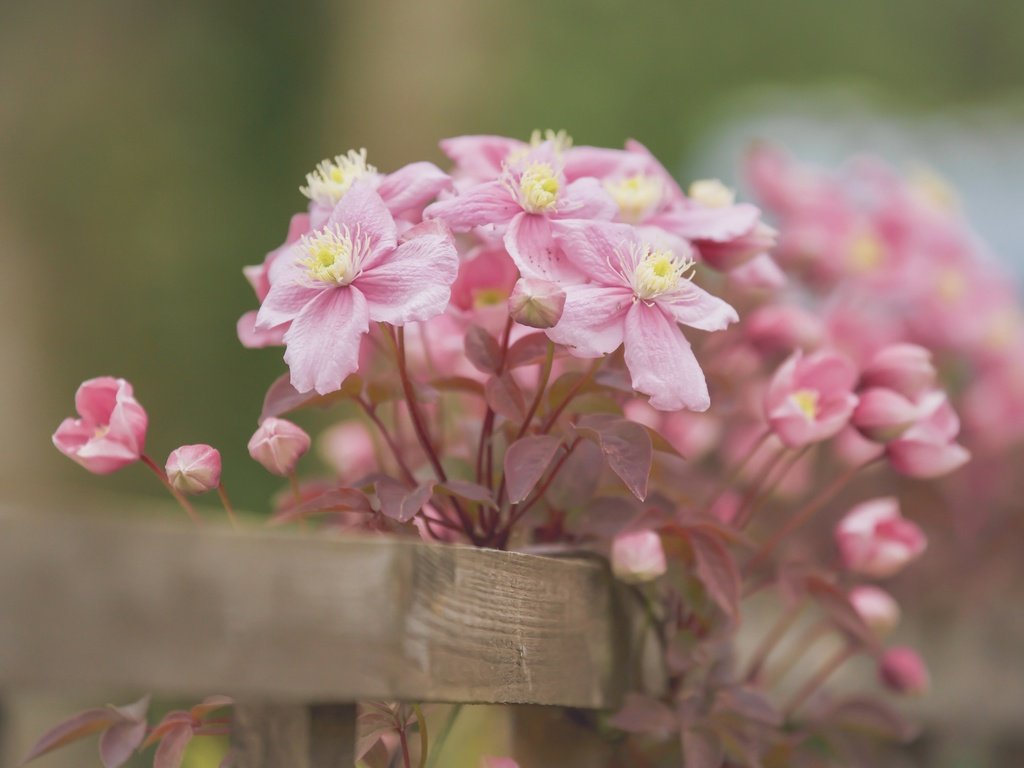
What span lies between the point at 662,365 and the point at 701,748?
0.24 metres

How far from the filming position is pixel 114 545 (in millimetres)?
439

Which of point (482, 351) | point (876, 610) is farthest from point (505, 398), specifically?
point (876, 610)

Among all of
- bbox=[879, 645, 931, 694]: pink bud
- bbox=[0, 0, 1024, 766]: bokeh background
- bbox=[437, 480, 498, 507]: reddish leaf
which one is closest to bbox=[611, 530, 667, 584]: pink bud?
bbox=[437, 480, 498, 507]: reddish leaf

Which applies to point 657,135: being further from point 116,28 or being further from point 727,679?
point 727,679

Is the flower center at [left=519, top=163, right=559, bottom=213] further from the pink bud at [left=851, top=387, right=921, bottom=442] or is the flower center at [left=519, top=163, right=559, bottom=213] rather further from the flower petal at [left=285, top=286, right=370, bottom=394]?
the pink bud at [left=851, top=387, right=921, bottom=442]

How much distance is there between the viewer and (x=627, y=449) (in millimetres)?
619

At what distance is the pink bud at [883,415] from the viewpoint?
76cm

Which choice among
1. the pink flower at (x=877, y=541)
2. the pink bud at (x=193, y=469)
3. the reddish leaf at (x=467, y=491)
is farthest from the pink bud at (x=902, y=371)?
the pink bud at (x=193, y=469)

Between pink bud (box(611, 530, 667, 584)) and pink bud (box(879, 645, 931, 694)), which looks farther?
pink bud (box(879, 645, 931, 694))

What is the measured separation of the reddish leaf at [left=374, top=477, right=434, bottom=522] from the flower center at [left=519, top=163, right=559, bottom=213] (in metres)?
0.16

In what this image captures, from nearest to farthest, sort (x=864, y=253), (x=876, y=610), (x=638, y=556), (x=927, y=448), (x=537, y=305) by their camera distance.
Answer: (x=537, y=305)
(x=638, y=556)
(x=927, y=448)
(x=876, y=610)
(x=864, y=253)

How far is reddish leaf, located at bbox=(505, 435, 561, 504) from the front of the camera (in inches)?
23.4

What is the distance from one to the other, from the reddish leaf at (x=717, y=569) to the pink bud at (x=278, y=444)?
23 cm

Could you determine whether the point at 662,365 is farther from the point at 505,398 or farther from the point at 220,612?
the point at 220,612
